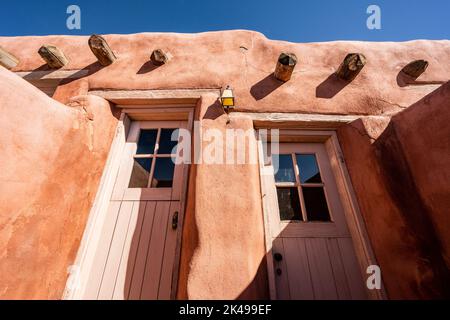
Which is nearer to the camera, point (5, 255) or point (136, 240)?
point (5, 255)

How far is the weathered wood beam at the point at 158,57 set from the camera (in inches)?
114

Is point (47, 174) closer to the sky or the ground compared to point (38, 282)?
closer to the sky

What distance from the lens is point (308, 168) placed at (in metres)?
2.64

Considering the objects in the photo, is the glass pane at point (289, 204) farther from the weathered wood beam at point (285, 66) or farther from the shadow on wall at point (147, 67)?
the shadow on wall at point (147, 67)

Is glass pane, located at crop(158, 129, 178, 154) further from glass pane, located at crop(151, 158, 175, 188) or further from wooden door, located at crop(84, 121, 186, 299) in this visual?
glass pane, located at crop(151, 158, 175, 188)

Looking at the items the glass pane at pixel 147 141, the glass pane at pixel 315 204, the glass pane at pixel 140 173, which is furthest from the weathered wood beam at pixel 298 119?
the glass pane at pixel 140 173

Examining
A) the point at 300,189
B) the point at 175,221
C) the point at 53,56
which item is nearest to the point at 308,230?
the point at 300,189

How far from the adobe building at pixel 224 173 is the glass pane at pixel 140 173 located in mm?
28

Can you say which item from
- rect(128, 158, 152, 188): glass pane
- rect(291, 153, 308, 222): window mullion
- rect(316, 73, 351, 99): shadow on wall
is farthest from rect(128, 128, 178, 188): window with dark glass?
rect(316, 73, 351, 99): shadow on wall

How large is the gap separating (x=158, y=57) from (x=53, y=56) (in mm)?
1681

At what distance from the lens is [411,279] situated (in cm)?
174
